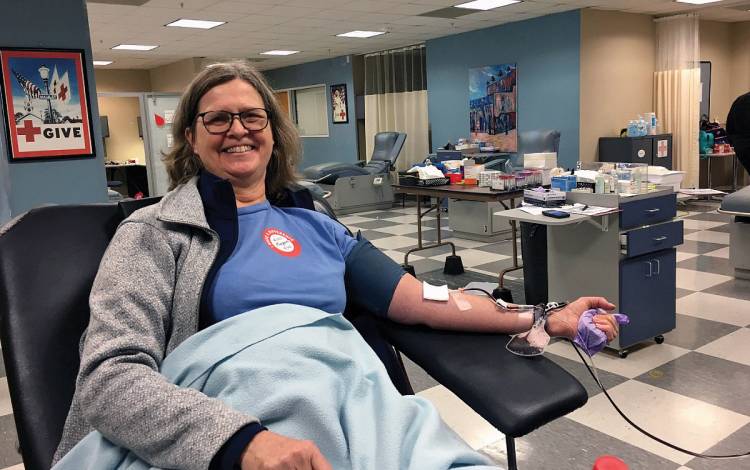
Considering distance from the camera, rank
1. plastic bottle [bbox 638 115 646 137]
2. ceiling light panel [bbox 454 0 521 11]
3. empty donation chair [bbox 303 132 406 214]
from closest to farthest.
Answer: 1. ceiling light panel [bbox 454 0 521 11]
2. plastic bottle [bbox 638 115 646 137]
3. empty donation chair [bbox 303 132 406 214]

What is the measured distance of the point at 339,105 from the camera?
11.0m

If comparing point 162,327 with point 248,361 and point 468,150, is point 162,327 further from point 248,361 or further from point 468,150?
point 468,150

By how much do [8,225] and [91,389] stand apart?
1.41ft

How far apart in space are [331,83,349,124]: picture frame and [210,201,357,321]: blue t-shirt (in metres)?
9.70

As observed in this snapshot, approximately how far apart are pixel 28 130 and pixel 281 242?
3.05 metres

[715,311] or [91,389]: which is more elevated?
[91,389]

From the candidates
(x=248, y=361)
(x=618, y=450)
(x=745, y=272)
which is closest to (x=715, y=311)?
(x=745, y=272)

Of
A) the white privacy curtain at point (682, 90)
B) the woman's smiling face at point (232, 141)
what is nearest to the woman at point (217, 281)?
the woman's smiling face at point (232, 141)

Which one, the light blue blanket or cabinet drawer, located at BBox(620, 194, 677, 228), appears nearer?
the light blue blanket

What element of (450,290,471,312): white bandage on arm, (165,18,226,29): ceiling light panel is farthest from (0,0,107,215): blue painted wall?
(165,18,226,29): ceiling light panel

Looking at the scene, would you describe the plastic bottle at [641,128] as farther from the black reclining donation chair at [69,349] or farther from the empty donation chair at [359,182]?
the black reclining donation chair at [69,349]

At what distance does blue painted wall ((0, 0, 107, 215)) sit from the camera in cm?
358

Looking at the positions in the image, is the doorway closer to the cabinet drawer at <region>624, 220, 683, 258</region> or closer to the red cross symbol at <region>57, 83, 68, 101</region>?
the red cross symbol at <region>57, 83, 68, 101</region>

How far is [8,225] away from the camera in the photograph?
1.20 metres
